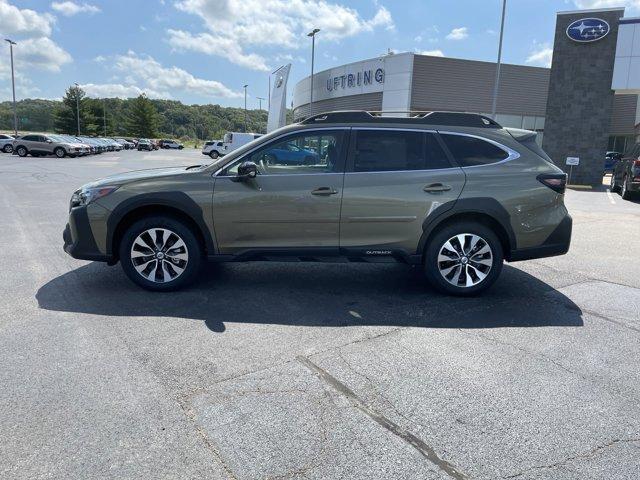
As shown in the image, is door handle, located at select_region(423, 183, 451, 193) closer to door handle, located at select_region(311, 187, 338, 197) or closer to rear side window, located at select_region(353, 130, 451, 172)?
rear side window, located at select_region(353, 130, 451, 172)

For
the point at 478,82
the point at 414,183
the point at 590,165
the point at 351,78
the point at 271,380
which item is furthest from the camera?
the point at 351,78

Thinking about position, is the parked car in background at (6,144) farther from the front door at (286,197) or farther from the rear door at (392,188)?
the rear door at (392,188)

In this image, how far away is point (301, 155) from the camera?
532 centimetres

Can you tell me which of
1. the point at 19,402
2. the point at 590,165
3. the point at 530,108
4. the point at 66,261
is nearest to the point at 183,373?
the point at 19,402

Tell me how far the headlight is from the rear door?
7.87ft

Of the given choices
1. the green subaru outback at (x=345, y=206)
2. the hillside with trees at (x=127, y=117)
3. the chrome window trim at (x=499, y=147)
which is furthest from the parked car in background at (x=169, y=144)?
the chrome window trim at (x=499, y=147)

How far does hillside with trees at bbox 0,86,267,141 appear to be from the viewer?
3506 inches

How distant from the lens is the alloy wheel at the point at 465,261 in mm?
5344

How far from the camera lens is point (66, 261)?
21.5 ft

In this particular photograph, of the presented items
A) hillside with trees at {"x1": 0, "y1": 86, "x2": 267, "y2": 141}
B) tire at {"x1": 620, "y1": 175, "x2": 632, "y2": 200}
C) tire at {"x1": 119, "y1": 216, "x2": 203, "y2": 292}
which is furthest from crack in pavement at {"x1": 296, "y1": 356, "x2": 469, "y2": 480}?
hillside with trees at {"x1": 0, "y1": 86, "x2": 267, "y2": 141}

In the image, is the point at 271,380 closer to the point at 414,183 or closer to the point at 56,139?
the point at 414,183

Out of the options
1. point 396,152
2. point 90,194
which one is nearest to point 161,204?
point 90,194

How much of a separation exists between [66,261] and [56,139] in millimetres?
37057

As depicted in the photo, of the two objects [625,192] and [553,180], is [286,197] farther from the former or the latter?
[625,192]
